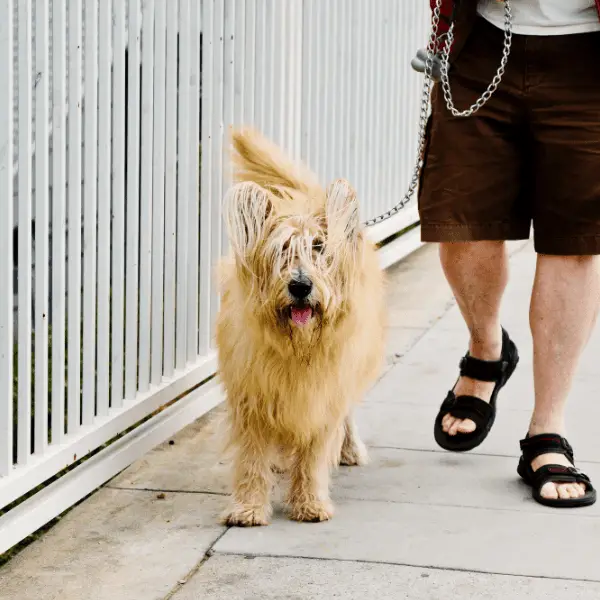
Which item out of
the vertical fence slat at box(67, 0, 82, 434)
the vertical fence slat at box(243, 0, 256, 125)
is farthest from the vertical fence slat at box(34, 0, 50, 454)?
the vertical fence slat at box(243, 0, 256, 125)

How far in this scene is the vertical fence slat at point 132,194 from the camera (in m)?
4.19

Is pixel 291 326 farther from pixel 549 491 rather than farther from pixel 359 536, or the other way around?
pixel 549 491

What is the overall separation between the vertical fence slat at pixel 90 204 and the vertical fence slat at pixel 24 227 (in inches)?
13.3

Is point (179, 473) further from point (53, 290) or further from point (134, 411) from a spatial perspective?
point (53, 290)

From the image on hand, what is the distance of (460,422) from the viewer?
14.7ft

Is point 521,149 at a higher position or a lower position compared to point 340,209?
higher

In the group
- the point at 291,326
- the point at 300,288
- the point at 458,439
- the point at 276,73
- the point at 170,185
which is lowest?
the point at 458,439

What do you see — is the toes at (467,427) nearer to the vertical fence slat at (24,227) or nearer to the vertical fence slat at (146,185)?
the vertical fence slat at (146,185)

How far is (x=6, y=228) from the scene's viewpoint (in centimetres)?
341

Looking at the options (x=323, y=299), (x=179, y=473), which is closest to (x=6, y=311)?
(x=323, y=299)

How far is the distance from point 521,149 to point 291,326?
1.11 metres

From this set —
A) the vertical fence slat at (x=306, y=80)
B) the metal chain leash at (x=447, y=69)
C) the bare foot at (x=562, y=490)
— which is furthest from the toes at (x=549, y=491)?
the vertical fence slat at (x=306, y=80)

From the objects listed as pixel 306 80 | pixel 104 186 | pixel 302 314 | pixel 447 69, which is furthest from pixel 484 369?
pixel 306 80

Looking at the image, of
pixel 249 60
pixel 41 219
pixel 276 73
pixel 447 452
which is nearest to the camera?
pixel 41 219
